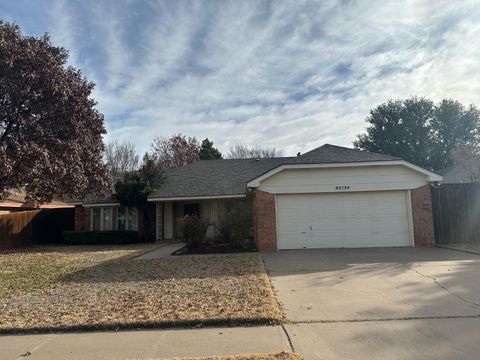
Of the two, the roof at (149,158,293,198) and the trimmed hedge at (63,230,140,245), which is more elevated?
the roof at (149,158,293,198)

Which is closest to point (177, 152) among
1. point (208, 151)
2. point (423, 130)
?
point (208, 151)

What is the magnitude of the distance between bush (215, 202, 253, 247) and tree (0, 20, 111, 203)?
6300 mm

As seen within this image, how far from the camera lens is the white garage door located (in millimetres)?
14945

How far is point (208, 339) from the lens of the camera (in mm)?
5273

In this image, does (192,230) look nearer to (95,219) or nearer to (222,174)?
(222,174)

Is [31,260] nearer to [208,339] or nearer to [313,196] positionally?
[313,196]

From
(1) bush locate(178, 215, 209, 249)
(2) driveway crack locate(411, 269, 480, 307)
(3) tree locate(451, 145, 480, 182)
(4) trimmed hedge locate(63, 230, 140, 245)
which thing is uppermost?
(3) tree locate(451, 145, 480, 182)

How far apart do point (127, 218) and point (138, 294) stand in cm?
1648

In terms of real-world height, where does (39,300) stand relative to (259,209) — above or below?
below

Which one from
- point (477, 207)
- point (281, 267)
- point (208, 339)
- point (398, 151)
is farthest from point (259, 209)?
point (398, 151)

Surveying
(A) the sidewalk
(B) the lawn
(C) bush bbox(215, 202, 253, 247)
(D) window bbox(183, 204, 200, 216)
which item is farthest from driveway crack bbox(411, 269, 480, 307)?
(D) window bbox(183, 204, 200, 216)

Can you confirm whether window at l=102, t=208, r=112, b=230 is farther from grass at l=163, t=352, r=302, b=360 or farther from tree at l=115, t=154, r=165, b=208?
grass at l=163, t=352, r=302, b=360

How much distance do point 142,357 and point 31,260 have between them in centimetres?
1222

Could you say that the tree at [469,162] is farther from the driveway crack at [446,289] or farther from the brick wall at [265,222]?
the driveway crack at [446,289]
